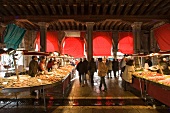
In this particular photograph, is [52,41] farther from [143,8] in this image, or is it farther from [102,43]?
[143,8]

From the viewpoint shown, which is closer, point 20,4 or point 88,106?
point 88,106

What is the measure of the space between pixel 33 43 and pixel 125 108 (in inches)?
654

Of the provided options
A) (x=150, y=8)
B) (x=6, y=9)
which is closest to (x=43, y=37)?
(x=6, y=9)

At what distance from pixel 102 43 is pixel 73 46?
3.08 metres

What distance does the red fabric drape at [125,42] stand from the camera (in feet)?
73.0

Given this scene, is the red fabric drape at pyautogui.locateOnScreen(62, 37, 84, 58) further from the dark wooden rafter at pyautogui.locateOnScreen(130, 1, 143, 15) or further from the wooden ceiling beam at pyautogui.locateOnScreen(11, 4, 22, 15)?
the dark wooden rafter at pyautogui.locateOnScreen(130, 1, 143, 15)

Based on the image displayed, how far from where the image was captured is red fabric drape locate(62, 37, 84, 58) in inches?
896

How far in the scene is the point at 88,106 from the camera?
820cm

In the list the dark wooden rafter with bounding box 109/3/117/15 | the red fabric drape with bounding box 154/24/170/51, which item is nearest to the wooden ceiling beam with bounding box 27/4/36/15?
the dark wooden rafter with bounding box 109/3/117/15

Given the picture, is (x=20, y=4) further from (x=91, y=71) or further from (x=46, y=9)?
(x=91, y=71)

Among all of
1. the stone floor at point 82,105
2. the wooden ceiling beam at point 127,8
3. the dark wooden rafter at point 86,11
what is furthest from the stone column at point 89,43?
the stone floor at point 82,105

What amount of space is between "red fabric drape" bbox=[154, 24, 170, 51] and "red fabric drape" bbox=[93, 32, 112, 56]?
472 centimetres

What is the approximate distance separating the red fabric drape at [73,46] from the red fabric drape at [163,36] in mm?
7580

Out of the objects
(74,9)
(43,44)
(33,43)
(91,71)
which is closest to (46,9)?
(74,9)
